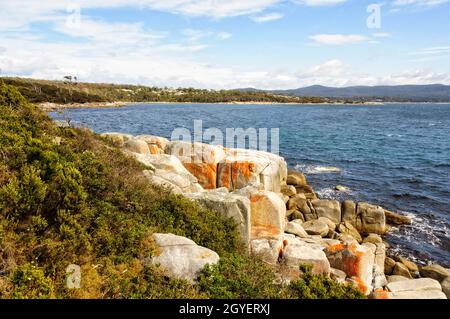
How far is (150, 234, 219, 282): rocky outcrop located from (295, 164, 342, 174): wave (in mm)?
23073

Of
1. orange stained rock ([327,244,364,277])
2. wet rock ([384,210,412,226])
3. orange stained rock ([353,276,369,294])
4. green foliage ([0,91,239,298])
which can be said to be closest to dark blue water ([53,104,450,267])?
wet rock ([384,210,412,226])

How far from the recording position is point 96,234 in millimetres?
7191

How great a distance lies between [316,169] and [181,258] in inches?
989

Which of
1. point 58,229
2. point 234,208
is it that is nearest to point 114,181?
point 58,229

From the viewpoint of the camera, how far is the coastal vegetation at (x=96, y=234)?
19.9 feet

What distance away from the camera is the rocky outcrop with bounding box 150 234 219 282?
22.5 feet

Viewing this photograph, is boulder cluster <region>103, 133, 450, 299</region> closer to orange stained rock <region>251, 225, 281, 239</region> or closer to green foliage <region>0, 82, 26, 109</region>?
orange stained rock <region>251, 225, 281, 239</region>

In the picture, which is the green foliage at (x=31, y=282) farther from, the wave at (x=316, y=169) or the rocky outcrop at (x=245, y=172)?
the wave at (x=316, y=169)

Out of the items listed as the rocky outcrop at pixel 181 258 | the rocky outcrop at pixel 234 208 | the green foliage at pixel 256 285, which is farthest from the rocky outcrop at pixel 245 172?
the green foliage at pixel 256 285

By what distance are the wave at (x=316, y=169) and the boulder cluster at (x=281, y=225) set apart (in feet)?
21.3

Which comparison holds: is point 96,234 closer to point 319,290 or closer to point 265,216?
point 319,290

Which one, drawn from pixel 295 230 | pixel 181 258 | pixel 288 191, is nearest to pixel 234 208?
pixel 181 258
